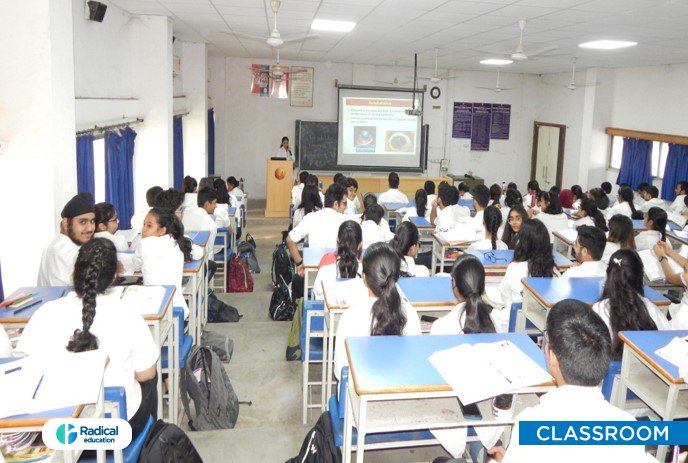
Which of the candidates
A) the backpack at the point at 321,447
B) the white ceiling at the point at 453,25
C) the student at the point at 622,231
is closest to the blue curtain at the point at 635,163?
the white ceiling at the point at 453,25

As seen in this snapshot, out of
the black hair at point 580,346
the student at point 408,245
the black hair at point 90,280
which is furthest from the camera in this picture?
the student at point 408,245

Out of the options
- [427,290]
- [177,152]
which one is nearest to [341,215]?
[427,290]

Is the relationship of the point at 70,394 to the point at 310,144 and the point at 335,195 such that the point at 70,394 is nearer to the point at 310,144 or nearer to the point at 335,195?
the point at 335,195

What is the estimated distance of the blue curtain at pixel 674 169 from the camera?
28.5 feet

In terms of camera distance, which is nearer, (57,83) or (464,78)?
(57,83)

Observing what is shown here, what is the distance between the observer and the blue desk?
7.57 feet

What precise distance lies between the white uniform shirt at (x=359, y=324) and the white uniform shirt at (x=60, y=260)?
1.97m

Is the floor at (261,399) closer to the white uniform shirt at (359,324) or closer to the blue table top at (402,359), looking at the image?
the white uniform shirt at (359,324)

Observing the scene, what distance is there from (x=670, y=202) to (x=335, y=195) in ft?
22.1

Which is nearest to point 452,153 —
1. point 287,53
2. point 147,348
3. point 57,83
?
point 287,53

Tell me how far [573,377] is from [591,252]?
7.68 feet

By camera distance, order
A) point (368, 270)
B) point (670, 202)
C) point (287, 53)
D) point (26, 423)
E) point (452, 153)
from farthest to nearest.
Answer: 1. point (452, 153)
2. point (287, 53)
3. point (670, 202)
4. point (368, 270)
5. point (26, 423)

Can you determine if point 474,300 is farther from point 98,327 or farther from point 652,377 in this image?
point 98,327

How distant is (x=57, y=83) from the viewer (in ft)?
12.6
